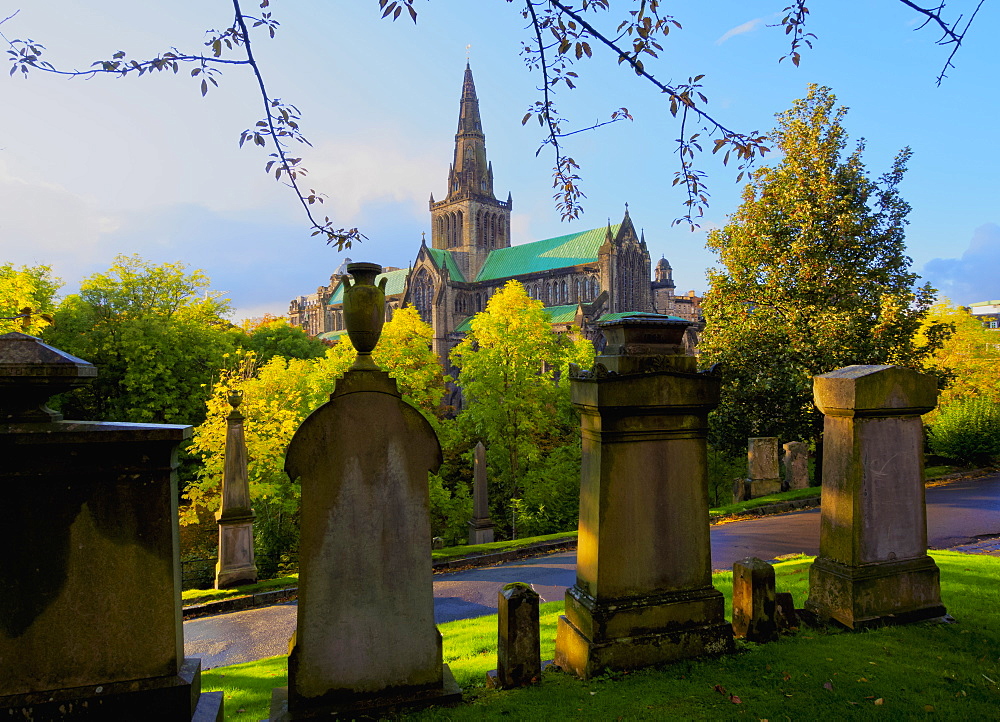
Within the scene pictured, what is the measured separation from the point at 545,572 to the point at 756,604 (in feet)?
20.4

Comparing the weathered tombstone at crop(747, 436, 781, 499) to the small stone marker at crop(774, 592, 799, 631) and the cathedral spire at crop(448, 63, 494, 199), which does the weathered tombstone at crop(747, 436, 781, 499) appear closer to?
the small stone marker at crop(774, 592, 799, 631)

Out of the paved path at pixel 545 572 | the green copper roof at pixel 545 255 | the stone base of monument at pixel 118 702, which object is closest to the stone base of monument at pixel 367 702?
the stone base of monument at pixel 118 702

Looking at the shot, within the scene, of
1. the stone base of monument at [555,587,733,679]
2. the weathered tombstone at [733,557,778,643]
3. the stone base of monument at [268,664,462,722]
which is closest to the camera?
the stone base of monument at [268,664,462,722]

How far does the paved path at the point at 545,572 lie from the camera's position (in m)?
7.96

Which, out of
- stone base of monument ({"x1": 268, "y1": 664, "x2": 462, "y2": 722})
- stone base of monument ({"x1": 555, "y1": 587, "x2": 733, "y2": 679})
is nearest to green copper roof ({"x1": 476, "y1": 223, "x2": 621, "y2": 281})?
stone base of monument ({"x1": 555, "y1": 587, "x2": 733, "y2": 679})

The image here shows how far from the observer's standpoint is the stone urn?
360 cm

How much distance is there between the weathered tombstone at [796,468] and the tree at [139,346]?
80.1ft

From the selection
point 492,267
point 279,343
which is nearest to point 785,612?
point 279,343

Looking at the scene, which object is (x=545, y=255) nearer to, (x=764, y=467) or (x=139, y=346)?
(x=139, y=346)

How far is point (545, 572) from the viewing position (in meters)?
10.2

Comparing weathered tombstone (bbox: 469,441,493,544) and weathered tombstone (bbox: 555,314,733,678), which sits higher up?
weathered tombstone (bbox: 555,314,733,678)

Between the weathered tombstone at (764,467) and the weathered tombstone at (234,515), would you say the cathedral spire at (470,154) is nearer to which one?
the weathered tombstone at (764,467)

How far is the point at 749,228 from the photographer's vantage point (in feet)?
58.9

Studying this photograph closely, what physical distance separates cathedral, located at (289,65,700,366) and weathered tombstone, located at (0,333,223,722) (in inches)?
1692
